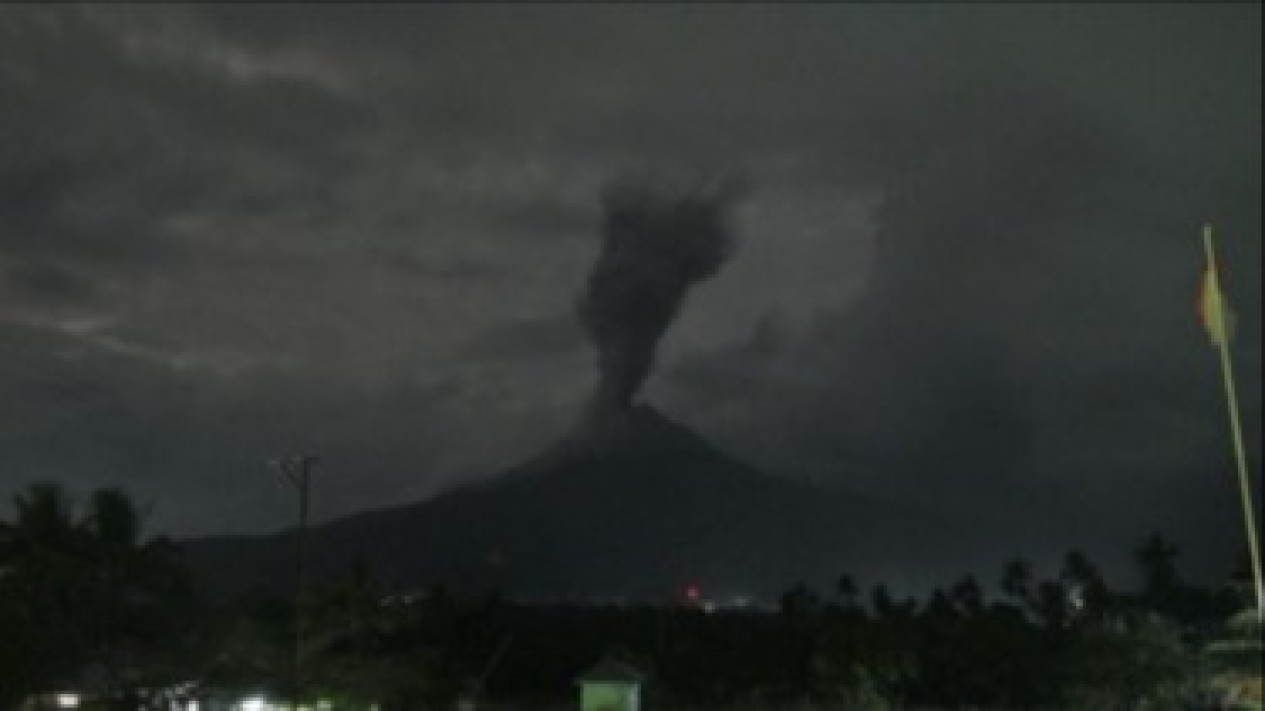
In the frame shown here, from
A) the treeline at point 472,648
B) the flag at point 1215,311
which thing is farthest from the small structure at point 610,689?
the flag at point 1215,311

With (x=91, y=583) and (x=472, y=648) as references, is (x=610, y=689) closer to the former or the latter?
(x=91, y=583)

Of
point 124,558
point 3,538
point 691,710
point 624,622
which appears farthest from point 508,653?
point 3,538

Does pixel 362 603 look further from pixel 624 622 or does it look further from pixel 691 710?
pixel 624 622

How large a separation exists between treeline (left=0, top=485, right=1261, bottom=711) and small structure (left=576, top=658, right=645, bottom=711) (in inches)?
237

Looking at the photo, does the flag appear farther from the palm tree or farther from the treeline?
the palm tree

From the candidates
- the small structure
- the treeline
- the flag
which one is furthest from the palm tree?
the flag

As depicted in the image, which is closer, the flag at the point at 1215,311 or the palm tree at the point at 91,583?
the flag at the point at 1215,311

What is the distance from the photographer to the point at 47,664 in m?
41.5

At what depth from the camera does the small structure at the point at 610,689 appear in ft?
137

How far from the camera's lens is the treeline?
4459 centimetres

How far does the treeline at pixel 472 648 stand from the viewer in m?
44.6

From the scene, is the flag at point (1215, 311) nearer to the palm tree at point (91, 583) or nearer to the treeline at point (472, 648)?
the treeline at point (472, 648)

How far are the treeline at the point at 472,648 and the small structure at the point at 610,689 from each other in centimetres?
601

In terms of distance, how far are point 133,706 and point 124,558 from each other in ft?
25.9
